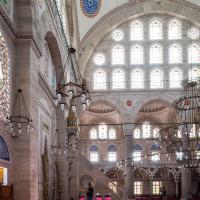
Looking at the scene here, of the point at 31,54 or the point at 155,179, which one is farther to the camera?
the point at 155,179

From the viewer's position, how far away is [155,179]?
1550 inches

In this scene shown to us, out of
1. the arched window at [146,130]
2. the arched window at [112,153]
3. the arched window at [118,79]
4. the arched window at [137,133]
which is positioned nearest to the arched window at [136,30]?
the arched window at [118,79]

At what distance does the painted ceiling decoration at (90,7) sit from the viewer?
105 feet

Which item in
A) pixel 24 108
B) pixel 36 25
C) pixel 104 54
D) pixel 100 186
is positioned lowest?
pixel 100 186

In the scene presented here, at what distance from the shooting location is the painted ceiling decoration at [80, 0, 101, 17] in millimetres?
31875

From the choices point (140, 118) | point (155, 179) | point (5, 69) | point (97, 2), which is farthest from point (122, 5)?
point (5, 69)

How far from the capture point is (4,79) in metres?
12.9

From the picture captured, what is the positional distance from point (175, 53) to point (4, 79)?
22367mm

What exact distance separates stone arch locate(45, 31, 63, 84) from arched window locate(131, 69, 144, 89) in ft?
36.0

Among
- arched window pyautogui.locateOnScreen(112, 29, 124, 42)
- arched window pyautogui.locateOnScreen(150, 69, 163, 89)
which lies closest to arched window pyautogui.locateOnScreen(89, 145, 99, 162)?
arched window pyautogui.locateOnScreen(150, 69, 163, 89)

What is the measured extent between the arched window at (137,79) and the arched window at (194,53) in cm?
350

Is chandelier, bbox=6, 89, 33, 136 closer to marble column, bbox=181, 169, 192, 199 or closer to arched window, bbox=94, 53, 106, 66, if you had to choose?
marble column, bbox=181, 169, 192, 199

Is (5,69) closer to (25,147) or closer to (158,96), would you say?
(25,147)

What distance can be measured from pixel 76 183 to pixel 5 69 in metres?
15.9
